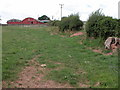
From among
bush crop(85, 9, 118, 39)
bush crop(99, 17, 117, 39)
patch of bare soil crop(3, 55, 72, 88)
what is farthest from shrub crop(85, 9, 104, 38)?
patch of bare soil crop(3, 55, 72, 88)

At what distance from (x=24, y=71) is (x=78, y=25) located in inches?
535

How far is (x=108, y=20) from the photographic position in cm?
917

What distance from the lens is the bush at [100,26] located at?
352 inches

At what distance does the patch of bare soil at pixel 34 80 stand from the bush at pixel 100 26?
18.5 ft

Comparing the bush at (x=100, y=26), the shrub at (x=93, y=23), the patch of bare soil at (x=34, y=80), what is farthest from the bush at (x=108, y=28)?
the patch of bare soil at (x=34, y=80)

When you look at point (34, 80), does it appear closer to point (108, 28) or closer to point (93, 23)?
point (108, 28)

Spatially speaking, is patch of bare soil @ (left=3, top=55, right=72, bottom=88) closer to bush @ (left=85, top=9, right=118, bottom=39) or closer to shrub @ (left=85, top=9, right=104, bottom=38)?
bush @ (left=85, top=9, right=118, bottom=39)

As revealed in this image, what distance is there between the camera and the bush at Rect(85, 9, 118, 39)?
8.95 m

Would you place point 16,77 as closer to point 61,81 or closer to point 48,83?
point 48,83

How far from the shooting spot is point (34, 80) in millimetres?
3867

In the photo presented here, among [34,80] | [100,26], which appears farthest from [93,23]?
[34,80]

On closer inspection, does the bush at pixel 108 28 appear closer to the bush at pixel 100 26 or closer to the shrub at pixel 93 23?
the bush at pixel 100 26

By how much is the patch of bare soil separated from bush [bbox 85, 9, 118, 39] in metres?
5.64

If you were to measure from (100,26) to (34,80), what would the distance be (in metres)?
6.92
